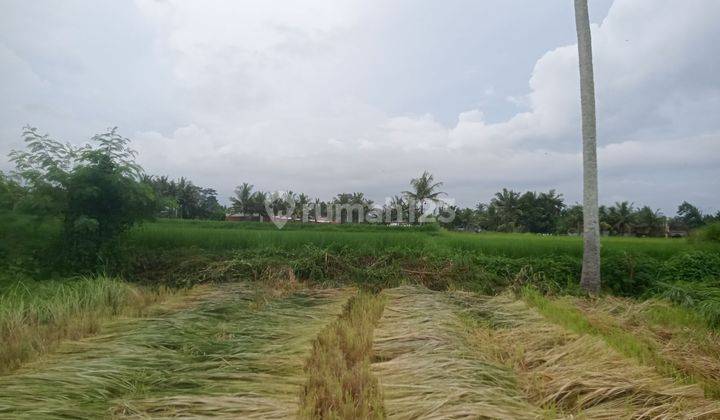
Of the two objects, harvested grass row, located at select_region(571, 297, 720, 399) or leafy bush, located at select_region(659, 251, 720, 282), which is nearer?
harvested grass row, located at select_region(571, 297, 720, 399)

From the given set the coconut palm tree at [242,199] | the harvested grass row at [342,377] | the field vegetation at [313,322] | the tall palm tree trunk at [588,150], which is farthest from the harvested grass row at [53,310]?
the coconut palm tree at [242,199]

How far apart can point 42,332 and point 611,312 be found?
5685 millimetres

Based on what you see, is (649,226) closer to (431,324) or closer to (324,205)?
(324,205)

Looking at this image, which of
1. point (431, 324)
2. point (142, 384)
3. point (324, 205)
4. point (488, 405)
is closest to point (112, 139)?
point (142, 384)

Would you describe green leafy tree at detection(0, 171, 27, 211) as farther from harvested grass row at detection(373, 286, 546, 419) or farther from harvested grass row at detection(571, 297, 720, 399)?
harvested grass row at detection(571, 297, 720, 399)

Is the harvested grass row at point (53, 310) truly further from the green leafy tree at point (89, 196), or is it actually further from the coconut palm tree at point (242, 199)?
the coconut palm tree at point (242, 199)

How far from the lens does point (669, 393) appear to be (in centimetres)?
206

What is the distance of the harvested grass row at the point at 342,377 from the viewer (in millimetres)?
2131

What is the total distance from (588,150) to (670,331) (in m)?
2.96

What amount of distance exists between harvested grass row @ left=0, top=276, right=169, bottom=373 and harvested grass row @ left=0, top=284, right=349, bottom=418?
0.39 meters

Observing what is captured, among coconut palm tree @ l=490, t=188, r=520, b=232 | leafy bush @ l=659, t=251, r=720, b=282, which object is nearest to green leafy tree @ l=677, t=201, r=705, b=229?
coconut palm tree @ l=490, t=188, r=520, b=232

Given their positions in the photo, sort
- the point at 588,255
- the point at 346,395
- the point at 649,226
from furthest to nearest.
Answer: the point at 649,226 < the point at 588,255 < the point at 346,395

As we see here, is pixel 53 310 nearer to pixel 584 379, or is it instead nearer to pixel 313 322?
pixel 313 322

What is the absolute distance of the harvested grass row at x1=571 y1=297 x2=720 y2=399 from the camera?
2.70 meters
